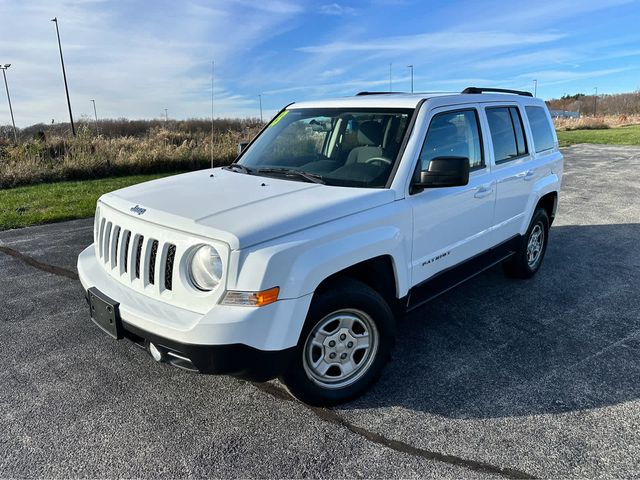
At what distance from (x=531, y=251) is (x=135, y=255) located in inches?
168

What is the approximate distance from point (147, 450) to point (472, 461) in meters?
1.78

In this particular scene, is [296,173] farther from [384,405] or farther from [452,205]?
[384,405]

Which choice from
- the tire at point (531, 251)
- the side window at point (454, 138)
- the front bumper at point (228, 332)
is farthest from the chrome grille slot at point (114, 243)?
the tire at point (531, 251)

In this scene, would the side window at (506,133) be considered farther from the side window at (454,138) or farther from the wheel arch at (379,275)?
the wheel arch at (379,275)

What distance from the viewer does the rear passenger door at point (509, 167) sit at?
4.39 meters

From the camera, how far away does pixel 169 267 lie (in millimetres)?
2758

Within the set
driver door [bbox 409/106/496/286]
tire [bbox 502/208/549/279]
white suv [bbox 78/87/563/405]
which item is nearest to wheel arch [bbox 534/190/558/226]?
tire [bbox 502/208/549/279]

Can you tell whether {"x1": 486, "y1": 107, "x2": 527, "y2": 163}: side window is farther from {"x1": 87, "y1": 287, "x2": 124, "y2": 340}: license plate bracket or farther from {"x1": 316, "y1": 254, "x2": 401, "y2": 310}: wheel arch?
{"x1": 87, "y1": 287, "x2": 124, "y2": 340}: license plate bracket

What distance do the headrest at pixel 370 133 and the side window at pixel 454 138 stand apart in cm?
36

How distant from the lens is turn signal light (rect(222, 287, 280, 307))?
2.49 metres

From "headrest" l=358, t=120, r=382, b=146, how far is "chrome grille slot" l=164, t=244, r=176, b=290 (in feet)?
5.66

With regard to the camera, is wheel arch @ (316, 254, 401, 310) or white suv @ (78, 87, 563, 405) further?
wheel arch @ (316, 254, 401, 310)

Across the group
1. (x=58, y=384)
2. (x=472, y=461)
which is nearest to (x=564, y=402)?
(x=472, y=461)

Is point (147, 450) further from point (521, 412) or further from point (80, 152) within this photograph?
point (80, 152)
